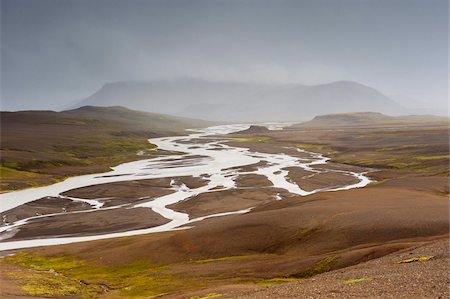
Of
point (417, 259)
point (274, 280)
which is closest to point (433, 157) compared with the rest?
point (417, 259)

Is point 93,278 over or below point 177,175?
below

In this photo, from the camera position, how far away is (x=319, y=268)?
4069cm

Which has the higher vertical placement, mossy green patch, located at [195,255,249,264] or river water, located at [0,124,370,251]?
river water, located at [0,124,370,251]

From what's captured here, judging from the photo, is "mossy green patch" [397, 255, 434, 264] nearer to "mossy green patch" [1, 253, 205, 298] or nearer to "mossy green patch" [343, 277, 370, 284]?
"mossy green patch" [343, 277, 370, 284]

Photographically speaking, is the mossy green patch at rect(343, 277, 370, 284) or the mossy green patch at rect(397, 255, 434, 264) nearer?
the mossy green patch at rect(343, 277, 370, 284)

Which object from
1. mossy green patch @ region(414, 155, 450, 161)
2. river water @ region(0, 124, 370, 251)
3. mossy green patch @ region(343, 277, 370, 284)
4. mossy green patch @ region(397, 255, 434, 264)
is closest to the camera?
mossy green patch @ region(343, 277, 370, 284)

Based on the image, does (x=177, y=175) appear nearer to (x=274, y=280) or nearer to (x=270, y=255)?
(x=270, y=255)

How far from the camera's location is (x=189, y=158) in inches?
6476

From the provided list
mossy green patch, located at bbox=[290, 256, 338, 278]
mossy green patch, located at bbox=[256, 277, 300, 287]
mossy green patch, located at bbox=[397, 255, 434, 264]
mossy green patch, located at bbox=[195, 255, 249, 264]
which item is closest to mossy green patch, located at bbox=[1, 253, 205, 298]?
mossy green patch, located at bbox=[195, 255, 249, 264]

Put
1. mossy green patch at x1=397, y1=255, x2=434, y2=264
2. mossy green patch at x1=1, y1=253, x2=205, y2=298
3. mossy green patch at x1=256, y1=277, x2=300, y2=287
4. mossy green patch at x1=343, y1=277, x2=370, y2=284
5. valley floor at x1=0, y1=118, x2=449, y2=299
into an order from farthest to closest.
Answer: mossy green patch at x1=1, y1=253, x2=205, y2=298
mossy green patch at x1=256, y1=277, x2=300, y2=287
mossy green patch at x1=397, y1=255, x2=434, y2=264
valley floor at x1=0, y1=118, x2=449, y2=299
mossy green patch at x1=343, y1=277, x2=370, y2=284

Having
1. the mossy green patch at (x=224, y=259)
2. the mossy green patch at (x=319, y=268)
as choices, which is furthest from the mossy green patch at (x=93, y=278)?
the mossy green patch at (x=319, y=268)

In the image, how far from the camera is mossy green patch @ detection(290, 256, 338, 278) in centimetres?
4025

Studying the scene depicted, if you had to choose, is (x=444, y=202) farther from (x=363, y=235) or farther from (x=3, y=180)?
(x=3, y=180)

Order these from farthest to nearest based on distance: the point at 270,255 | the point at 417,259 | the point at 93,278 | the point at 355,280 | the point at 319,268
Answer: the point at 270,255, the point at 93,278, the point at 319,268, the point at 417,259, the point at 355,280
